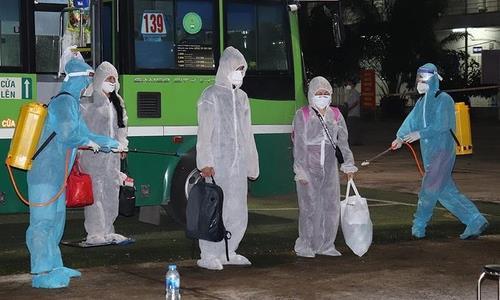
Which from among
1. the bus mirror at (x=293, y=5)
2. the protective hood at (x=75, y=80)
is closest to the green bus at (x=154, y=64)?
the bus mirror at (x=293, y=5)

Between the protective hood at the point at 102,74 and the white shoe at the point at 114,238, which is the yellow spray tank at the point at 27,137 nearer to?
the protective hood at the point at 102,74

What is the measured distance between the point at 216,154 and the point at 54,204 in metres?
1.70

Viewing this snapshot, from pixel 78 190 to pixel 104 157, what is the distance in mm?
1248

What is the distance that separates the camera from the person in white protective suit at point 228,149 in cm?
896

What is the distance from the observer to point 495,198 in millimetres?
14805

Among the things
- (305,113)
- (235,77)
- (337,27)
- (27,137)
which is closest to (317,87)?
(305,113)

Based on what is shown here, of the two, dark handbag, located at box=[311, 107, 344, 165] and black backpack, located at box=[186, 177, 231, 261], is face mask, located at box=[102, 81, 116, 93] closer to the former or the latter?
black backpack, located at box=[186, 177, 231, 261]

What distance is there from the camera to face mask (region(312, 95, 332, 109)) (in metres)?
9.61

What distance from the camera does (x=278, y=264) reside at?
9.27m

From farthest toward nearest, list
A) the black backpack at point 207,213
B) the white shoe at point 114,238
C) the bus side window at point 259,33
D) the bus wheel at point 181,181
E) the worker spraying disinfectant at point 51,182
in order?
the bus side window at point 259,33 < the bus wheel at point 181,181 < the white shoe at point 114,238 < the black backpack at point 207,213 < the worker spraying disinfectant at point 51,182

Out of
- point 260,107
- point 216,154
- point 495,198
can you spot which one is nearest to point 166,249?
point 216,154

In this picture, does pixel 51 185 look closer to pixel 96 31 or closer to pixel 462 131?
pixel 96 31

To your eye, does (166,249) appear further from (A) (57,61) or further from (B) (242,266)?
(A) (57,61)

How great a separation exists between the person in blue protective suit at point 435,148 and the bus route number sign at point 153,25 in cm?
293
